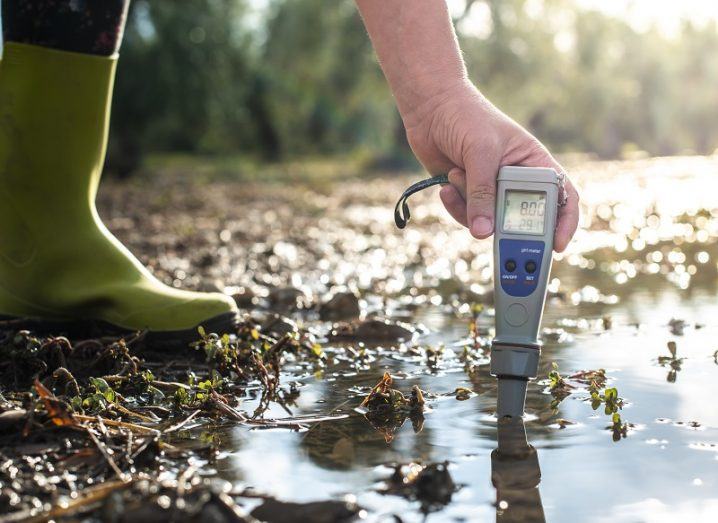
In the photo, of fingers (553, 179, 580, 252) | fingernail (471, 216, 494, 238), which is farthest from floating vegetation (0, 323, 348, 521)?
fingers (553, 179, 580, 252)

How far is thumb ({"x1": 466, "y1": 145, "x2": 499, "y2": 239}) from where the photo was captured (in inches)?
82.5

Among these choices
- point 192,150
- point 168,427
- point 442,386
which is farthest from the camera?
point 192,150

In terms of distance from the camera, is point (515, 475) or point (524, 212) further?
point (524, 212)

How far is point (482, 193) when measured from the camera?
2105mm

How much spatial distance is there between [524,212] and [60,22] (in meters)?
1.62

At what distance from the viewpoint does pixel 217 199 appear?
1145 centimetres

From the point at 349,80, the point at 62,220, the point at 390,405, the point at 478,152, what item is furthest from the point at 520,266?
the point at 349,80

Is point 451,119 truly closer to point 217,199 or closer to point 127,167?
point 217,199

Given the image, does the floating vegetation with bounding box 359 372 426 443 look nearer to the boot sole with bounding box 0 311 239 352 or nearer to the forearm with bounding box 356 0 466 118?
the forearm with bounding box 356 0 466 118

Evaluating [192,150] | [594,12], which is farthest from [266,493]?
[594,12]

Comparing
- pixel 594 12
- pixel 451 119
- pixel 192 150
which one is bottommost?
pixel 192 150

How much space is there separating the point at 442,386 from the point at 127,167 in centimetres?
1504

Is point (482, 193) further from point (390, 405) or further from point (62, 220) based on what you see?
point (62, 220)

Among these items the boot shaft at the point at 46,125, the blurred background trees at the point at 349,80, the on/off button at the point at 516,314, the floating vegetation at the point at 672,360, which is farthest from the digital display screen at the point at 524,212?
the blurred background trees at the point at 349,80
